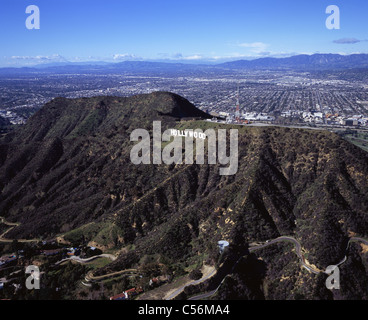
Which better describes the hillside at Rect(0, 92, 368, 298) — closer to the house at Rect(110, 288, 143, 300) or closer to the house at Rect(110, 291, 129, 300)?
the house at Rect(110, 288, 143, 300)

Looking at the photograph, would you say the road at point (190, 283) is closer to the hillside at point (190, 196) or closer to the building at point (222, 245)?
the hillside at point (190, 196)

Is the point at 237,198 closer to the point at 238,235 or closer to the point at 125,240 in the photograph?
the point at 238,235

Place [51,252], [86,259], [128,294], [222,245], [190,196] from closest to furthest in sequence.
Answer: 1. [128,294]
2. [222,245]
3. [86,259]
4. [51,252]
5. [190,196]

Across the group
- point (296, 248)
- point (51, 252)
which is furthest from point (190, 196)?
point (51, 252)

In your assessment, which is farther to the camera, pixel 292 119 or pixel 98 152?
pixel 292 119

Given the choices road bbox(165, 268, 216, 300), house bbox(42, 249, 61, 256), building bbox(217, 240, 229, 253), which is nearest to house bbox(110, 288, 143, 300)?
road bbox(165, 268, 216, 300)

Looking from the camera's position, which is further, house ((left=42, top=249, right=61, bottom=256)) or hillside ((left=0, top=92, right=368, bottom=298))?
house ((left=42, top=249, right=61, bottom=256))

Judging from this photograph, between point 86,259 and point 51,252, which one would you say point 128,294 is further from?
point 51,252
